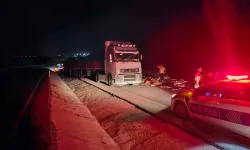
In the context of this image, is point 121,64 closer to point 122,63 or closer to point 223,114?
point 122,63

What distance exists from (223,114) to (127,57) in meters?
13.0

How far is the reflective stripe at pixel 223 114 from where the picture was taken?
19.8 ft

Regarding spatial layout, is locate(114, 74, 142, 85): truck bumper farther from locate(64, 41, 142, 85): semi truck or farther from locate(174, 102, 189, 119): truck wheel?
locate(174, 102, 189, 119): truck wheel

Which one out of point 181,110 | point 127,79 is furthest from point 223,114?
point 127,79

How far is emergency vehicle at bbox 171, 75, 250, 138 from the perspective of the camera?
6082 millimetres

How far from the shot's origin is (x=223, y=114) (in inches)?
264

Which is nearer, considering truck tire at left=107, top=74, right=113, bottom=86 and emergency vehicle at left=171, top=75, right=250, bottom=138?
emergency vehicle at left=171, top=75, right=250, bottom=138

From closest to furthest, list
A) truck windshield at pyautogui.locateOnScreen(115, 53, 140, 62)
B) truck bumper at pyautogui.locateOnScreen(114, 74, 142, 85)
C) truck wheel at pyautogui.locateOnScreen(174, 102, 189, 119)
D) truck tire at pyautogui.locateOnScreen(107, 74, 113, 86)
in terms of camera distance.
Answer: truck wheel at pyautogui.locateOnScreen(174, 102, 189, 119) < truck bumper at pyautogui.locateOnScreen(114, 74, 142, 85) < truck windshield at pyautogui.locateOnScreen(115, 53, 140, 62) < truck tire at pyautogui.locateOnScreen(107, 74, 113, 86)

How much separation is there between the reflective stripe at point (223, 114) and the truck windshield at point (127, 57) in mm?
11292

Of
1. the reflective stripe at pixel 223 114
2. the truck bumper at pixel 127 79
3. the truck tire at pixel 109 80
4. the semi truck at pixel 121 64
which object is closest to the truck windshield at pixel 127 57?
the semi truck at pixel 121 64

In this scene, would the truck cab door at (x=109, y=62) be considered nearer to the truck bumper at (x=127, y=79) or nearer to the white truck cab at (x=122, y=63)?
the white truck cab at (x=122, y=63)

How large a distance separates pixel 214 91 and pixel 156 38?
40.3 m

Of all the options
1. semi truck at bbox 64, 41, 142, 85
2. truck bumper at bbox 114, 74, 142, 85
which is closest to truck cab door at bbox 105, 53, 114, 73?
semi truck at bbox 64, 41, 142, 85

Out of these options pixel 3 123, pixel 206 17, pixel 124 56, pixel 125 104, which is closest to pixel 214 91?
pixel 125 104
